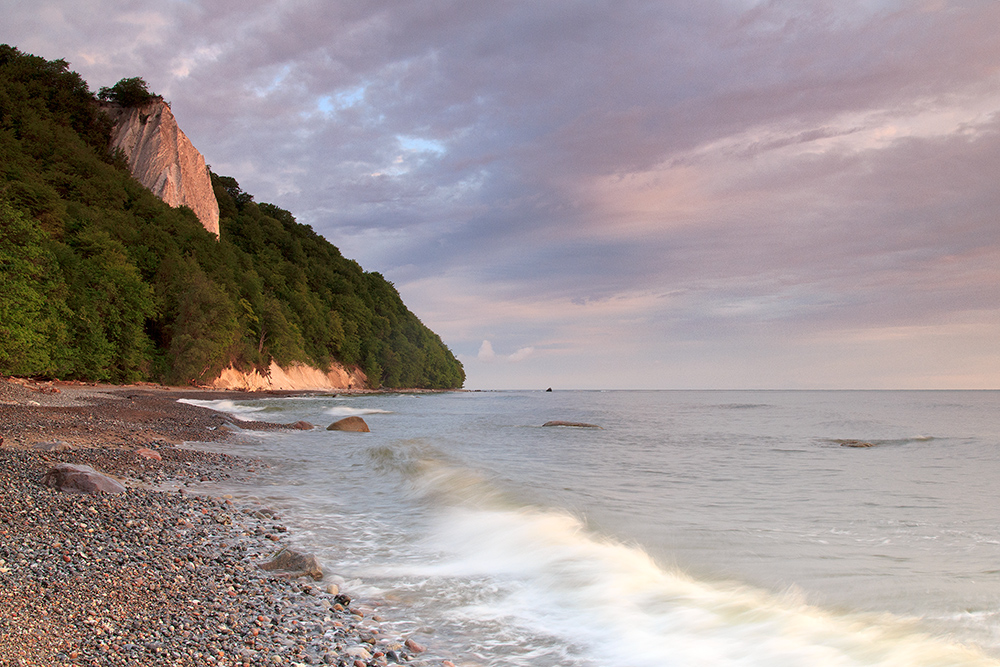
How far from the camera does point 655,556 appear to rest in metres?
6.87

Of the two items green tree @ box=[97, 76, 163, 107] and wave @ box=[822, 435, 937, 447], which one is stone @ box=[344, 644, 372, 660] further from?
green tree @ box=[97, 76, 163, 107]

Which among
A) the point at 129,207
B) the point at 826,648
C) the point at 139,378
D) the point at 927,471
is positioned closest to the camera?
the point at 826,648

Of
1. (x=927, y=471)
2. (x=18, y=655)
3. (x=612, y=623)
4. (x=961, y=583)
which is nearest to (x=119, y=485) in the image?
(x=18, y=655)

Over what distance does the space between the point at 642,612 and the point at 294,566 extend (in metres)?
3.36

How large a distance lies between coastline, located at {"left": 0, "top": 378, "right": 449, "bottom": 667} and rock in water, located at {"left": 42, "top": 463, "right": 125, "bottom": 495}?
6.2 inches

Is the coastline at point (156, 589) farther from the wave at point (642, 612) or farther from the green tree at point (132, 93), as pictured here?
the green tree at point (132, 93)

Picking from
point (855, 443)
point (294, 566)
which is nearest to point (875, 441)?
point (855, 443)

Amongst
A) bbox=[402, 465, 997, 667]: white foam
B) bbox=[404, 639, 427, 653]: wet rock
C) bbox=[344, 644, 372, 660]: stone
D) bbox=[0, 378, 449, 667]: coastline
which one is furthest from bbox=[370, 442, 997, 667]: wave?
bbox=[0, 378, 449, 667]: coastline

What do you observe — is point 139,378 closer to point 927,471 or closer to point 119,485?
point 119,485

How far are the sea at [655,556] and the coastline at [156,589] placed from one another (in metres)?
0.47

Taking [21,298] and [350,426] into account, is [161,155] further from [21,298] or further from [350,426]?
[350,426]

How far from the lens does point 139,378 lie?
4112 cm

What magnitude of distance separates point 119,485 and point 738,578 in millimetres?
7854

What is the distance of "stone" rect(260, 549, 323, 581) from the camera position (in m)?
5.30
